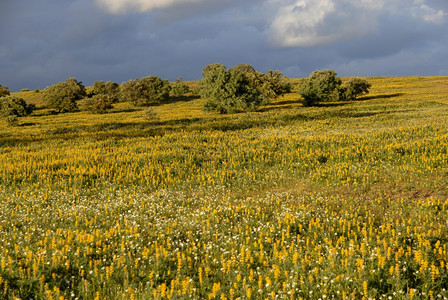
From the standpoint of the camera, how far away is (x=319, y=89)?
55656 mm

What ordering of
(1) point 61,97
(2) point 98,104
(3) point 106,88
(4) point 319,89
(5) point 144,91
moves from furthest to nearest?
(3) point 106,88
(5) point 144,91
(1) point 61,97
(2) point 98,104
(4) point 319,89

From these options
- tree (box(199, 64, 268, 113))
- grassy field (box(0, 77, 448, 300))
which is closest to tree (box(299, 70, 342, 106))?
tree (box(199, 64, 268, 113))

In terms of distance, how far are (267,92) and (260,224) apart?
54069 mm

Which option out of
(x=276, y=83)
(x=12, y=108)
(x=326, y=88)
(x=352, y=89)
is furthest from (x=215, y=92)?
(x=12, y=108)

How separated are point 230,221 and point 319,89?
167 feet

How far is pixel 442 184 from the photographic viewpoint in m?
11.2

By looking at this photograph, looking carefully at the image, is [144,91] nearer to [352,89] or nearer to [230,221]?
[352,89]

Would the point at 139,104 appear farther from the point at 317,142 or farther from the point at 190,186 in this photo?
the point at 190,186

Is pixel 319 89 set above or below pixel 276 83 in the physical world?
below

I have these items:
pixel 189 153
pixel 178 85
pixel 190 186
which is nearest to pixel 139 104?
pixel 178 85

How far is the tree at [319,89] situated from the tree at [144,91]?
34.5m

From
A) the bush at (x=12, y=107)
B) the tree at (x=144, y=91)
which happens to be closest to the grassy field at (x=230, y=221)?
the bush at (x=12, y=107)

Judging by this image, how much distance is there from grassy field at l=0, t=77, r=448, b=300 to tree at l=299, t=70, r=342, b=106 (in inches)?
1402

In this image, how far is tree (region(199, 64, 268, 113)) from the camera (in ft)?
157
